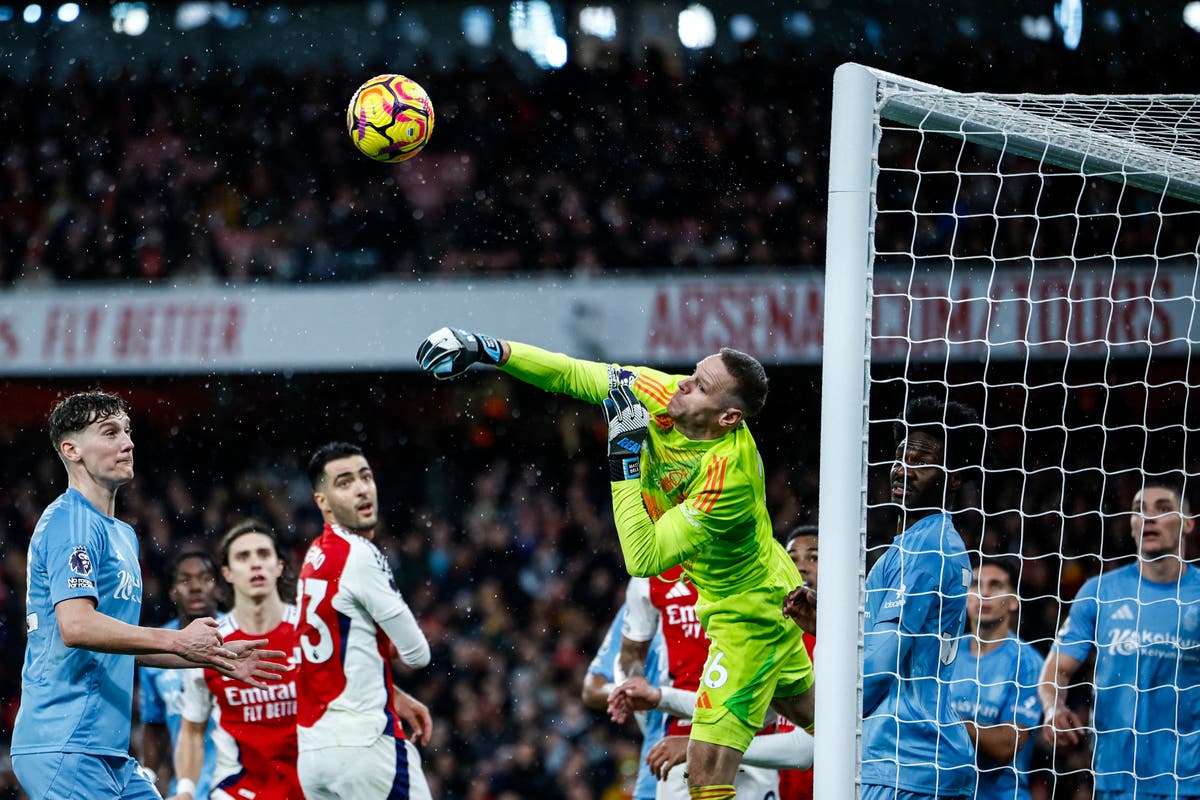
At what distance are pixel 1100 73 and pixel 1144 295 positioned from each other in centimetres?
352

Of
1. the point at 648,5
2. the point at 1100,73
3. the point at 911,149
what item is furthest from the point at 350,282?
the point at 1100,73

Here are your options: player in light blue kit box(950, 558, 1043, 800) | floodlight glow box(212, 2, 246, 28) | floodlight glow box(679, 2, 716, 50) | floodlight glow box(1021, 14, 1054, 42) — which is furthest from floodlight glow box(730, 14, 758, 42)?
player in light blue kit box(950, 558, 1043, 800)

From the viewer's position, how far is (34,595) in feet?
15.8

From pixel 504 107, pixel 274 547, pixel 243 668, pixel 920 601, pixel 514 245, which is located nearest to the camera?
pixel 243 668

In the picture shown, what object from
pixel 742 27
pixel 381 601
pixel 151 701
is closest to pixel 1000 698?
pixel 381 601

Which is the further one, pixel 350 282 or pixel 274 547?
pixel 350 282

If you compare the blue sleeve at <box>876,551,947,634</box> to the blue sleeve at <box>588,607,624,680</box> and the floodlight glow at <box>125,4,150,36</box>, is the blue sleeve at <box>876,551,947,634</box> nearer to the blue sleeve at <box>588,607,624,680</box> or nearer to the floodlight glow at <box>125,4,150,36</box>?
the blue sleeve at <box>588,607,624,680</box>

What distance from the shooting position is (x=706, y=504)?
16.0ft

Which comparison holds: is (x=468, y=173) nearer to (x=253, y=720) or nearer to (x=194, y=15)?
(x=194, y=15)

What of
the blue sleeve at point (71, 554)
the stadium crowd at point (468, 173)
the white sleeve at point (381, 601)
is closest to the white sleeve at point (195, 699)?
the white sleeve at point (381, 601)

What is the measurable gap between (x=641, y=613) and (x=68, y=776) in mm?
2845

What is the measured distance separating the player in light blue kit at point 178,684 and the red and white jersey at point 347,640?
1119 millimetres

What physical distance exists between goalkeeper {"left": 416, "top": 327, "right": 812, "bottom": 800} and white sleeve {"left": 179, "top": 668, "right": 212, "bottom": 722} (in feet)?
8.87

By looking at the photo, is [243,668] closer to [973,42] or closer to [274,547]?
[274,547]
